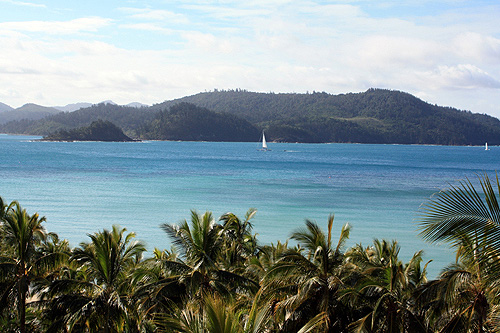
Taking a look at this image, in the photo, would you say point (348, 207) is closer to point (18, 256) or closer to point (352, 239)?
point (352, 239)

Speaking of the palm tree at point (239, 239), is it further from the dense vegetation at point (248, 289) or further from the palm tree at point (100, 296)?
the palm tree at point (100, 296)

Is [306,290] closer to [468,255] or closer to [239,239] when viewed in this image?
[468,255]

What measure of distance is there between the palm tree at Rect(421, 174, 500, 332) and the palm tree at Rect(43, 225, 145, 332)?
735 centimetres

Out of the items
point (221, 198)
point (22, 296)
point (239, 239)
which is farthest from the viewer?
point (221, 198)

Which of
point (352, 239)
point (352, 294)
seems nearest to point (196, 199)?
point (352, 239)

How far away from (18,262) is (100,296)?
3.18 metres

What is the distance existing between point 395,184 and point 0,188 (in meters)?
54.2

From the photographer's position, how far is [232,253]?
18250mm

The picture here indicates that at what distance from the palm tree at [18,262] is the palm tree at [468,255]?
10.2 metres

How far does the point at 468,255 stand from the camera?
8.48 metres

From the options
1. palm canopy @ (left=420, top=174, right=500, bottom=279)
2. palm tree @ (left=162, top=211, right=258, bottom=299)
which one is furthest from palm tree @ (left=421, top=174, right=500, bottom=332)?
palm tree @ (left=162, top=211, right=258, bottom=299)

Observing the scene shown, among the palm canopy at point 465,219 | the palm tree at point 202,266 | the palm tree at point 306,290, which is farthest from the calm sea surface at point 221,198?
the palm canopy at point 465,219

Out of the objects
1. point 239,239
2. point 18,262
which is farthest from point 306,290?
point 239,239

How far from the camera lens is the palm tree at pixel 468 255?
21.4 ft
